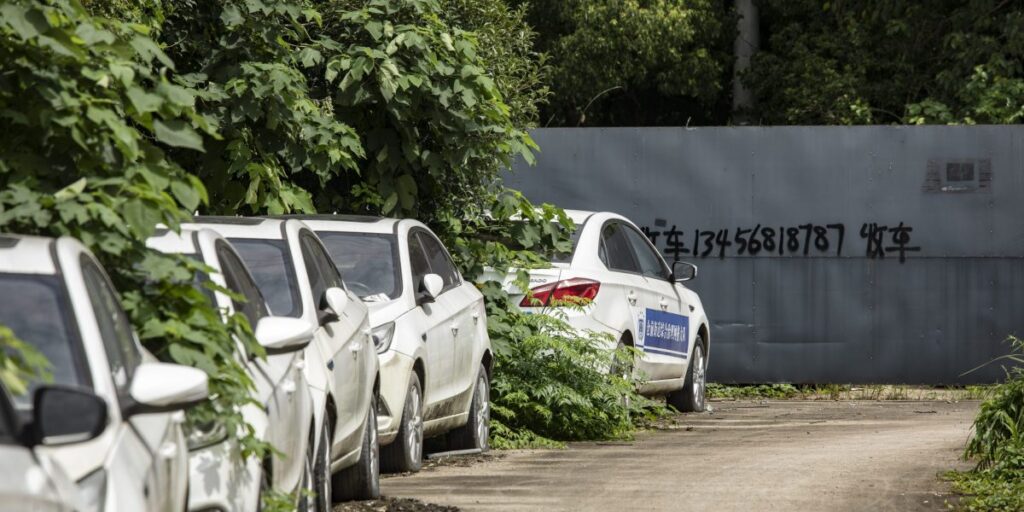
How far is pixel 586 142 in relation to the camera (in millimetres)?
18250

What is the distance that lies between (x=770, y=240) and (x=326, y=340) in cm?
1026

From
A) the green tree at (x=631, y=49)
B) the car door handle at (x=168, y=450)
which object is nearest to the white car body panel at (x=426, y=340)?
the car door handle at (x=168, y=450)

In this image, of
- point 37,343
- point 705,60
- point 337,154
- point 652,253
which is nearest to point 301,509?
point 37,343

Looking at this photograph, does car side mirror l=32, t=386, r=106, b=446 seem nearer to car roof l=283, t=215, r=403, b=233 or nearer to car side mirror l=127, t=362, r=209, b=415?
car side mirror l=127, t=362, r=209, b=415

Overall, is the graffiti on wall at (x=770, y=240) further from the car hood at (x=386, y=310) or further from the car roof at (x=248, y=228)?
the car roof at (x=248, y=228)

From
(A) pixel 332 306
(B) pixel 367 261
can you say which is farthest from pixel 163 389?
(B) pixel 367 261

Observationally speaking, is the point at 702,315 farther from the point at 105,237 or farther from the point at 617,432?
the point at 105,237

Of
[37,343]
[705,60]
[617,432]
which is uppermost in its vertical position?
[705,60]

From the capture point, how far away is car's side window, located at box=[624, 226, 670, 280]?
15.4 meters

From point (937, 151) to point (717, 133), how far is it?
224 centimetres

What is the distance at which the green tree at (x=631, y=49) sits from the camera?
30.2 metres

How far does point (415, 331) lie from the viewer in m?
Answer: 10.6

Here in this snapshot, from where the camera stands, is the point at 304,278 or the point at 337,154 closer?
the point at 304,278

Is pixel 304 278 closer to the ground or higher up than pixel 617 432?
higher up
